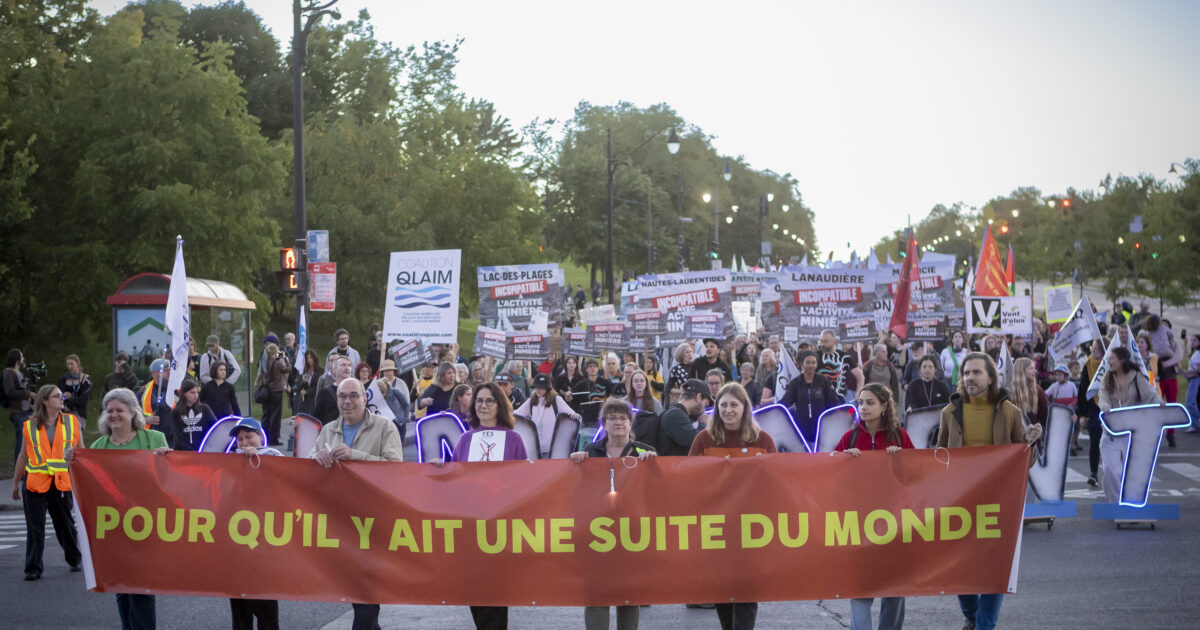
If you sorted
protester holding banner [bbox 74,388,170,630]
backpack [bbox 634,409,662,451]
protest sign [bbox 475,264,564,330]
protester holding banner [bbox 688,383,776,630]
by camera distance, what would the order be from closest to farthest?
protester holding banner [bbox 688,383,776,630] → protester holding banner [bbox 74,388,170,630] → backpack [bbox 634,409,662,451] → protest sign [bbox 475,264,564,330]

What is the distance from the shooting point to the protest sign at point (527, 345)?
19469mm

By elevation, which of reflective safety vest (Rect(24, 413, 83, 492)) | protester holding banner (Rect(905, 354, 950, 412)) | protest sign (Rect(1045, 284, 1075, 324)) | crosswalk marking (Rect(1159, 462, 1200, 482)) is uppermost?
protest sign (Rect(1045, 284, 1075, 324))

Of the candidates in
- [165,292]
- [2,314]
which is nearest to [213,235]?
[2,314]

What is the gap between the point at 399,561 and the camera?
7320mm

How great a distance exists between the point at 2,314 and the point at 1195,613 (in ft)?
107

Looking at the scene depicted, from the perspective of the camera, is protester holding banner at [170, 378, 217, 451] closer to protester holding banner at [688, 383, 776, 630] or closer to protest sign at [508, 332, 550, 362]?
protester holding banner at [688, 383, 776, 630]

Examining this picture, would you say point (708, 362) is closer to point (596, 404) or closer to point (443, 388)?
point (596, 404)

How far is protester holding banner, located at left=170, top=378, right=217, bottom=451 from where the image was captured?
41.1ft

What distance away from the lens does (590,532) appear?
23.8 ft

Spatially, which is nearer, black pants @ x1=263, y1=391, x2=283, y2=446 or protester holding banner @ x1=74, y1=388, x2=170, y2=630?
protester holding banner @ x1=74, y1=388, x2=170, y2=630

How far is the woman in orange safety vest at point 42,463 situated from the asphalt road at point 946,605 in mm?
348

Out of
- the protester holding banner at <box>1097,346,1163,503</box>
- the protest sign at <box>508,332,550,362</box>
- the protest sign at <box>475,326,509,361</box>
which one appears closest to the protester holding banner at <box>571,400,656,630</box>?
the protester holding banner at <box>1097,346,1163,503</box>

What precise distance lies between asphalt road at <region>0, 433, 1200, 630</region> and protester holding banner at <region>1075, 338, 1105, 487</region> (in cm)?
→ 377

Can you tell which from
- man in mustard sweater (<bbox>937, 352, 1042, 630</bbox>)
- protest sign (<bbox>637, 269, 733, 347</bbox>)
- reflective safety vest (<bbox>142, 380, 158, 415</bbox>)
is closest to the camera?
man in mustard sweater (<bbox>937, 352, 1042, 630</bbox>)
